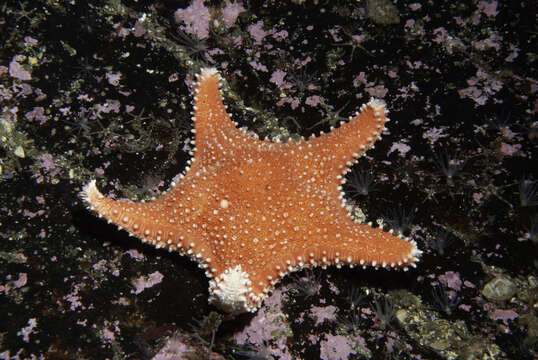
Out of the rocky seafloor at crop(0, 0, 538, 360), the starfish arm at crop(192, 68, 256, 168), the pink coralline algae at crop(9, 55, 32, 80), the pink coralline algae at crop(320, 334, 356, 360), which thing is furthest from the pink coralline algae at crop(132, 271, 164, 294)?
the pink coralline algae at crop(9, 55, 32, 80)

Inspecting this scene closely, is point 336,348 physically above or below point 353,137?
below

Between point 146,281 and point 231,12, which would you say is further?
point 231,12

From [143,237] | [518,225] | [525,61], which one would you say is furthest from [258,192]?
[525,61]

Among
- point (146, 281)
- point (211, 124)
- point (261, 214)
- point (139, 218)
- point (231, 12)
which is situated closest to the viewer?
point (261, 214)

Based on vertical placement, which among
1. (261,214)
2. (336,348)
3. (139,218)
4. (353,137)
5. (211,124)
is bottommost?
(336,348)

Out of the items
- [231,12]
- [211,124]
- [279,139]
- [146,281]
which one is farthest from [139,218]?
[231,12]

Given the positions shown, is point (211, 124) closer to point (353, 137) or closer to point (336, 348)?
point (353, 137)

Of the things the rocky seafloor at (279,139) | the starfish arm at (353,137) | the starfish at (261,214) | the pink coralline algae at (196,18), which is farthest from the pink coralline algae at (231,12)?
the starfish arm at (353,137)

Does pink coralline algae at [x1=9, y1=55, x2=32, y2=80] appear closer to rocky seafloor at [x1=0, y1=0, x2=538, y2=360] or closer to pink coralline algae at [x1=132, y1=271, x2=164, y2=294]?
rocky seafloor at [x1=0, y1=0, x2=538, y2=360]

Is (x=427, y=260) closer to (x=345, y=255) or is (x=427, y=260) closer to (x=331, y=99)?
(x=345, y=255)
